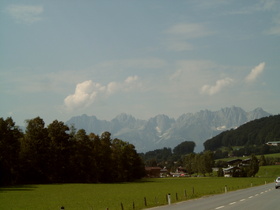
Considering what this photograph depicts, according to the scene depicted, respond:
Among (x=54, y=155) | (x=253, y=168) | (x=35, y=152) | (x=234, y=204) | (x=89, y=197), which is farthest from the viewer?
(x=253, y=168)

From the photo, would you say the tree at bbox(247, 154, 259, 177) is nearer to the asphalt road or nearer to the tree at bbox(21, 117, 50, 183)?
the tree at bbox(21, 117, 50, 183)

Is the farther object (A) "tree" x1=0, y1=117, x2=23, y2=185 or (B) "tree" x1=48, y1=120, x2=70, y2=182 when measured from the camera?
(B) "tree" x1=48, y1=120, x2=70, y2=182

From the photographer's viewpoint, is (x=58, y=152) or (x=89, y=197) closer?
(x=89, y=197)

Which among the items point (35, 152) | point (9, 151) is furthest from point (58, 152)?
point (9, 151)

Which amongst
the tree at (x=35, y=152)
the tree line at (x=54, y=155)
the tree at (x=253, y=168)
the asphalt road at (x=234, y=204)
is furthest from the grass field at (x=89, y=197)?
the tree at (x=253, y=168)

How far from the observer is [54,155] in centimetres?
9081

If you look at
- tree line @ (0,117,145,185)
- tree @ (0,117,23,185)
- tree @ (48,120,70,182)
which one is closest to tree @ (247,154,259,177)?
tree line @ (0,117,145,185)

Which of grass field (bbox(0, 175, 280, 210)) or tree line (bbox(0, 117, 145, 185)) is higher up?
tree line (bbox(0, 117, 145, 185))

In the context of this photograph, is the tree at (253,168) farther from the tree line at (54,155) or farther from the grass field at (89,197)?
the grass field at (89,197)

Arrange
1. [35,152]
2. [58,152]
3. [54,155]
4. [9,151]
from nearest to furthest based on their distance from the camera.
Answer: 1. [9,151]
2. [35,152]
3. [54,155]
4. [58,152]

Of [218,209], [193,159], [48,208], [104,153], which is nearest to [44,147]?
[104,153]

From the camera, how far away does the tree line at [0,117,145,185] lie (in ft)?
269

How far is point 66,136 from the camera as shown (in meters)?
95.7

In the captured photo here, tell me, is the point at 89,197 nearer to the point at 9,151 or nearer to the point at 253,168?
the point at 9,151
